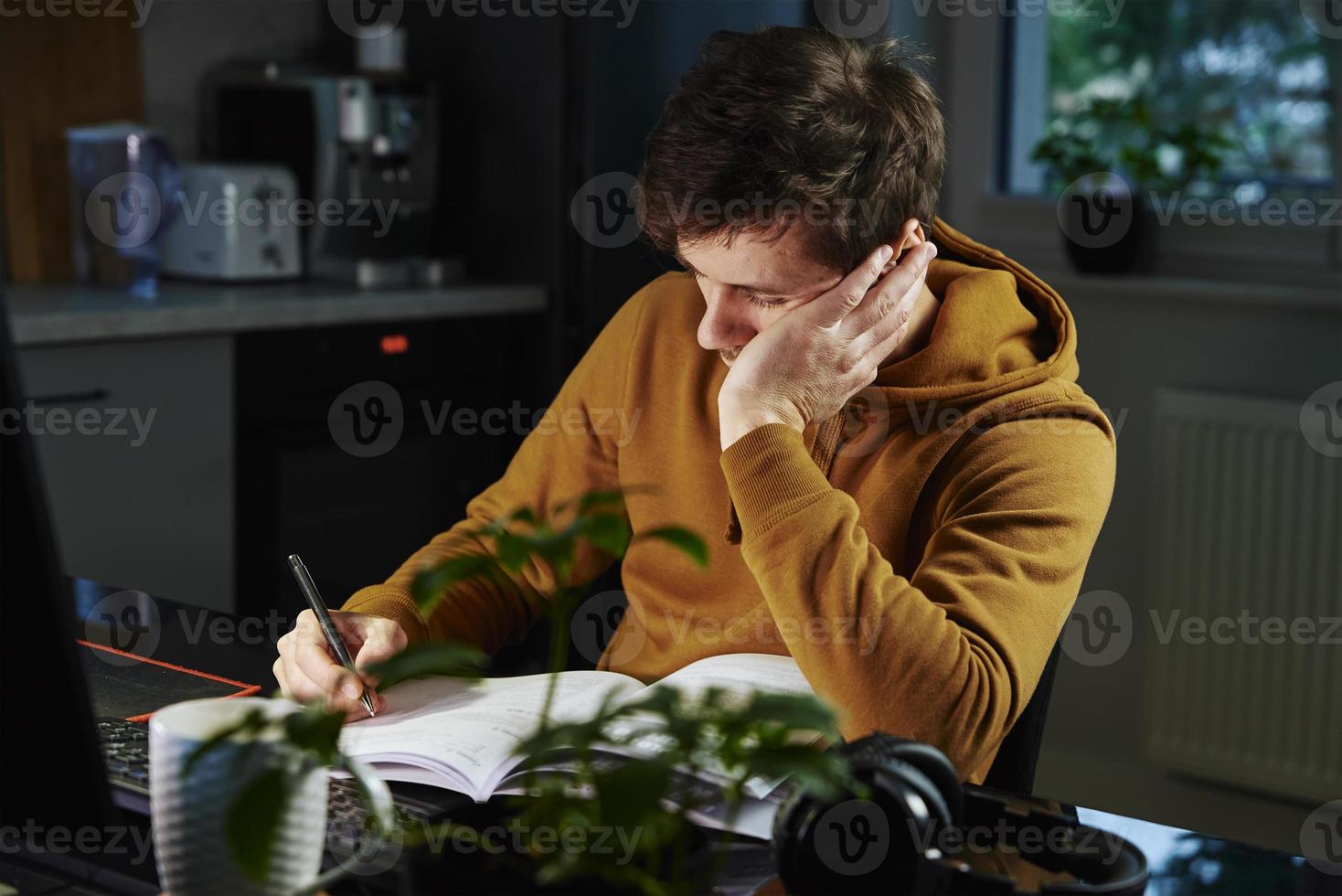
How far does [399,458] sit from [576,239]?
0.53 meters

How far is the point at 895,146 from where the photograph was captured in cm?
134

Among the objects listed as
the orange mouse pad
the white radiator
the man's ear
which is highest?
the man's ear

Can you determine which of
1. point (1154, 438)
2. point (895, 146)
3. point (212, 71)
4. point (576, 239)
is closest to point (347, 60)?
point (212, 71)

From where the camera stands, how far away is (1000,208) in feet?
10.2

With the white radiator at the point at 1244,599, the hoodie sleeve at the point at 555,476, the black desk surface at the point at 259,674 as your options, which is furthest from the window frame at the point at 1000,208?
the black desk surface at the point at 259,674

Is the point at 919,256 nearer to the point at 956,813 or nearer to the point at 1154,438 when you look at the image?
the point at 956,813

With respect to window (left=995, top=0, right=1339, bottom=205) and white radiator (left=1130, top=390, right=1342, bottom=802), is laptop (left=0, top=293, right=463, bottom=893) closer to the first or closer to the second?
white radiator (left=1130, top=390, right=1342, bottom=802)

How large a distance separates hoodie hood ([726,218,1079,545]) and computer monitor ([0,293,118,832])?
2.42ft

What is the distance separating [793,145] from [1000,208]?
1935mm

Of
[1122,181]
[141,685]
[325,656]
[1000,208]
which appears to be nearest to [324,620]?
[325,656]

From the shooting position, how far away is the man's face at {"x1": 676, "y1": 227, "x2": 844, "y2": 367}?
1.29m

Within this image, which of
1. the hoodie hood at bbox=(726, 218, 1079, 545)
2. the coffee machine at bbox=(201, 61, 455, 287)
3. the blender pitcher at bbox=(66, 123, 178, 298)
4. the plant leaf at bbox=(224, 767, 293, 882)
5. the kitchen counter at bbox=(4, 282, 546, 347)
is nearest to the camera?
the plant leaf at bbox=(224, 767, 293, 882)

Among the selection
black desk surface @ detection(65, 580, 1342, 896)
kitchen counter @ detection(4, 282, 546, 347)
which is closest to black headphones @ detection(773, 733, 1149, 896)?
black desk surface @ detection(65, 580, 1342, 896)

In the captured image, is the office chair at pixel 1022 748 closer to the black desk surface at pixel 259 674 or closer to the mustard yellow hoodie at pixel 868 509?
the mustard yellow hoodie at pixel 868 509
